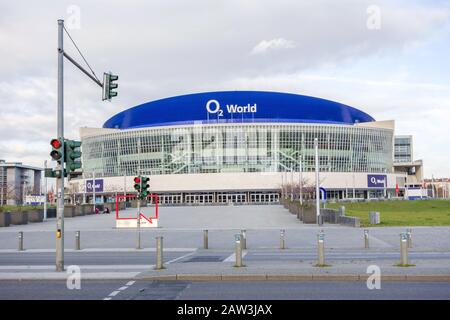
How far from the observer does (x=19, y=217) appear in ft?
176

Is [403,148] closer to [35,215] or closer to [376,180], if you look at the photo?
[376,180]

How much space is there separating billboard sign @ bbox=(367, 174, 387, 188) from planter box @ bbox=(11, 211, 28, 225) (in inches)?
4302

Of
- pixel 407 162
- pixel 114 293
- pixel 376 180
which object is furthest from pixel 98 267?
pixel 407 162

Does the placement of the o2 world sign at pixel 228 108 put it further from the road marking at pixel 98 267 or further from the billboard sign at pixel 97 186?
the road marking at pixel 98 267

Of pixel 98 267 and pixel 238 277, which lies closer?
pixel 238 277

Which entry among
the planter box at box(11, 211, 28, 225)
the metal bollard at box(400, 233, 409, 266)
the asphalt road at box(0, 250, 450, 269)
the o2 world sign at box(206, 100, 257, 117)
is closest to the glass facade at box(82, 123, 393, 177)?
the o2 world sign at box(206, 100, 257, 117)

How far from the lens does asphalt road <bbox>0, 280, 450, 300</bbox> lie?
41.5ft

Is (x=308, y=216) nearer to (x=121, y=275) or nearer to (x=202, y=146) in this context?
(x=121, y=275)

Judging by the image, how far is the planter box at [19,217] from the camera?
52.8m

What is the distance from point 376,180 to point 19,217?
113 meters

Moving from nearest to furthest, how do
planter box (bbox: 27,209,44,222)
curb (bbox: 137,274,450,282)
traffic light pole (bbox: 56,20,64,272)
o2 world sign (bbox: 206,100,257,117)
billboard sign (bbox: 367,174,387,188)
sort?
curb (bbox: 137,274,450,282)
traffic light pole (bbox: 56,20,64,272)
planter box (bbox: 27,209,44,222)
o2 world sign (bbox: 206,100,257,117)
billboard sign (bbox: 367,174,387,188)

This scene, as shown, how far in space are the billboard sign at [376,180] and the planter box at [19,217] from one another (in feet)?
359

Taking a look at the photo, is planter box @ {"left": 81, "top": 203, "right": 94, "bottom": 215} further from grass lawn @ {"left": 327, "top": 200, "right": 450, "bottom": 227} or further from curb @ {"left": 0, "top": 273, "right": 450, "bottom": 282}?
curb @ {"left": 0, "top": 273, "right": 450, "bottom": 282}
